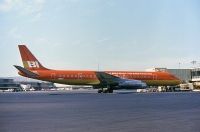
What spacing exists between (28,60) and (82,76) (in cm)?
1029

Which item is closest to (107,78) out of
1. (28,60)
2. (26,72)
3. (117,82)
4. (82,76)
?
(117,82)

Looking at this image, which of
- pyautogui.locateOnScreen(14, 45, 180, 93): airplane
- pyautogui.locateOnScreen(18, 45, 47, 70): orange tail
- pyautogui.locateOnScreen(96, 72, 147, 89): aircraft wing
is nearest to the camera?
pyautogui.locateOnScreen(96, 72, 147, 89): aircraft wing

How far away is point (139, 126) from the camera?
13320mm

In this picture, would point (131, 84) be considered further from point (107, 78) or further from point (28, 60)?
point (28, 60)

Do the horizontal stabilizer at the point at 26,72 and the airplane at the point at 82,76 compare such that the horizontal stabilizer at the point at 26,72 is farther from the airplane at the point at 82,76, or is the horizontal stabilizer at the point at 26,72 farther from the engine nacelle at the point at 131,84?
the engine nacelle at the point at 131,84

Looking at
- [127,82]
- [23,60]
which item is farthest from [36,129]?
[23,60]

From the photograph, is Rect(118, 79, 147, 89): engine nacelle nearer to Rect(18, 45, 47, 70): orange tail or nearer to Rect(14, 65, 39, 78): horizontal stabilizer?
Rect(18, 45, 47, 70): orange tail

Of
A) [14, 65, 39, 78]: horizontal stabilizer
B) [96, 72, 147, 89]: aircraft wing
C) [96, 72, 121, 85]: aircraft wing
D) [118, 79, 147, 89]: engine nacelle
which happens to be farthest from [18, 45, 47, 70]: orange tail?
[118, 79, 147, 89]: engine nacelle

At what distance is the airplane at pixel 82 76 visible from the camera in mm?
62578

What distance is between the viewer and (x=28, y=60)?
216 feet

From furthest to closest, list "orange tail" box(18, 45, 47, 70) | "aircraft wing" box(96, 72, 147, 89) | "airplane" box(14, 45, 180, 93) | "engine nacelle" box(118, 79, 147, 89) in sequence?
1. "orange tail" box(18, 45, 47, 70)
2. "airplane" box(14, 45, 180, 93)
3. "aircraft wing" box(96, 72, 147, 89)
4. "engine nacelle" box(118, 79, 147, 89)

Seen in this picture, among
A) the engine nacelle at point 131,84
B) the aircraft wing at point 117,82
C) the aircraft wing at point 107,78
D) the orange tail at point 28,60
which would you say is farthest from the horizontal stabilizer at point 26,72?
the engine nacelle at point 131,84

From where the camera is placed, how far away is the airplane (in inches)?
2464

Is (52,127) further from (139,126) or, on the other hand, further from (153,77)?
(153,77)
